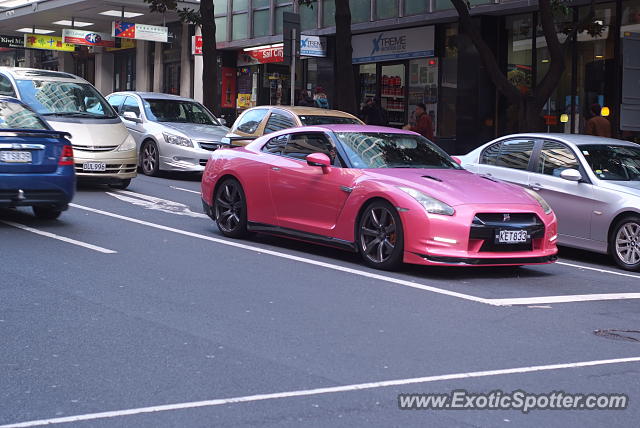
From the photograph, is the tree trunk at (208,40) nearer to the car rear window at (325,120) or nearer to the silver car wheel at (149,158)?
the silver car wheel at (149,158)

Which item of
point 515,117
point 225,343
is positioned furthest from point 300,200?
point 515,117

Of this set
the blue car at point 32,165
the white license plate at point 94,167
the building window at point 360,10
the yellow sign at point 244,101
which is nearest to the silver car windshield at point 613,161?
the blue car at point 32,165

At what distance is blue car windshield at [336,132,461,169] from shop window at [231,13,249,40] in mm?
24308

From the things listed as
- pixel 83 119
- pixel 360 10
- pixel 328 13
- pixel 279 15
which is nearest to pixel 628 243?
pixel 83 119

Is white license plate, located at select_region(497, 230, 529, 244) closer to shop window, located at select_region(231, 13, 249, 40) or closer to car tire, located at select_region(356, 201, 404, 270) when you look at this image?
car tire, located at select_region(356, 201, 404, 270)

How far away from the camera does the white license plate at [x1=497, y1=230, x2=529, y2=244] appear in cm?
952

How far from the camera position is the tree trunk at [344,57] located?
2229 centimetres

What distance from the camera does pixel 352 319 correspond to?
7.48 meters

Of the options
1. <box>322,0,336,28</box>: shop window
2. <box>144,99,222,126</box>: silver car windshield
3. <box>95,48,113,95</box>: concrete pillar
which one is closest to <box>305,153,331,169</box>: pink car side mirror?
<box>144,99,222,126</box>: silver car windshield

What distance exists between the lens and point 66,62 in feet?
175

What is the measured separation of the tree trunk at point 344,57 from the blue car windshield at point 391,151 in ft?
37.3

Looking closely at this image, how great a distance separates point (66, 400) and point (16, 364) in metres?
0.82

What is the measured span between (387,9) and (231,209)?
55.9 ft

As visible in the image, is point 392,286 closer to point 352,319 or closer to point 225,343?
point 352,319
